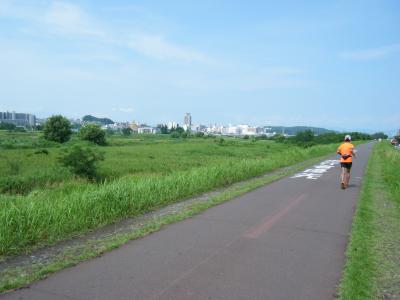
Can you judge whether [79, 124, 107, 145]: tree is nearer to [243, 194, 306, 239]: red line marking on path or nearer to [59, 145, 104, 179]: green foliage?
[59, 145, 104, 179]: green foliage

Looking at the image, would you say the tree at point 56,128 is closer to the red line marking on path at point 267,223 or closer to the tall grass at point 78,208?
the tall grass at point 78,208

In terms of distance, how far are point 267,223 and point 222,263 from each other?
8.50ft

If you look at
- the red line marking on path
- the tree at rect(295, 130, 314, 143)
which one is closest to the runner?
the red line marking on path

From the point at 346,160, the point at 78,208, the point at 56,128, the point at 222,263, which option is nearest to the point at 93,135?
the point at 56,128

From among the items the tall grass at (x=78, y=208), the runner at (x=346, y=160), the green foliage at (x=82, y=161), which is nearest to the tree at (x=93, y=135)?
the green foliage at (x=82, y=161)

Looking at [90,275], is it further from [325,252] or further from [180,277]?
[325,252]

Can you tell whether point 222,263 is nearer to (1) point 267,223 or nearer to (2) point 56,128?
(1) point 267,223

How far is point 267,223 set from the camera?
7281 millimetres

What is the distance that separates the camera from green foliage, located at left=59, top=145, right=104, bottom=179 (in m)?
18.9

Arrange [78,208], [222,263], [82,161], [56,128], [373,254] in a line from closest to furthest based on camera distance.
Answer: [222,263], [373,254], [78,208], [82,161], [56,128]

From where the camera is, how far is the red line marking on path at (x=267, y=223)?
6.43 metres

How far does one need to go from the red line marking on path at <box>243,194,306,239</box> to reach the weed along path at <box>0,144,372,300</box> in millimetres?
19

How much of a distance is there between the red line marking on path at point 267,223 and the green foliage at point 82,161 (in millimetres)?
12523

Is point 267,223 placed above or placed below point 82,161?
above
